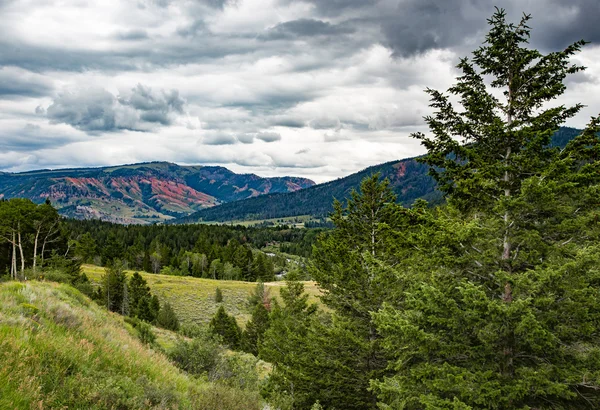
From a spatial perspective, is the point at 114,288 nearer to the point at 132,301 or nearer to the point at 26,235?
the point at 132,301

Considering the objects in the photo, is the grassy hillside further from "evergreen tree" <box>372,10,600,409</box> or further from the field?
the field

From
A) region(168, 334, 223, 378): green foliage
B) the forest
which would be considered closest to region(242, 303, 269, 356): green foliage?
the forest

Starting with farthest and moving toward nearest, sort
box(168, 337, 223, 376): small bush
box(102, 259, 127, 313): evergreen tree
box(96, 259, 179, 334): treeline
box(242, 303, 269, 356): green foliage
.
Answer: box(102, 259, 127, 313): evergreen tree < box(96, 259, 179, 334): treeline < box(242, 303, 269, 356): green foliage < box(168, 337, 223, 376): small bush

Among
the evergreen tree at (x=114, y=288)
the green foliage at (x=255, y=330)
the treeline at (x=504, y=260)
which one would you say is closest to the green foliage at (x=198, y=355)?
the treeline at (x=504, y=260)

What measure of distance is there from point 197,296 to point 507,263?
237ft

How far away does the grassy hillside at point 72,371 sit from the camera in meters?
5.08

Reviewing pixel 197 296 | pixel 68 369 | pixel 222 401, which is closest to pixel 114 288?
pixel 197 296

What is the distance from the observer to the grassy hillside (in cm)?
508

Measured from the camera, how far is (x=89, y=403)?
17.7ft

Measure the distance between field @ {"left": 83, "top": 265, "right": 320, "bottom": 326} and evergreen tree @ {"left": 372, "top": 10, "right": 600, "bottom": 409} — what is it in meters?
52.8

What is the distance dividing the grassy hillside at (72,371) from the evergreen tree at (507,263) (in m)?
5.42

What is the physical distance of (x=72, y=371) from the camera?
5922 millimetres

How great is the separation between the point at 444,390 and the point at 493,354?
2196 mm

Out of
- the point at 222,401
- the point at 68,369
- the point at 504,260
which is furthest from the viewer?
the point at 504,260
